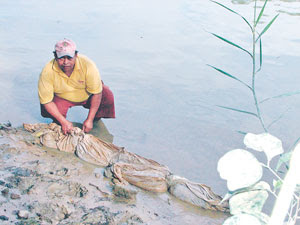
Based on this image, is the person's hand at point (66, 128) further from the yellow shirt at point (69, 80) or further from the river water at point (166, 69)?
the river water at point (166, 69)

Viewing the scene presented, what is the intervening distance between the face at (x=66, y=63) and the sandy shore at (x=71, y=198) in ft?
2.83

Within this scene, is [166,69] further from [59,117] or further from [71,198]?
[71,198]

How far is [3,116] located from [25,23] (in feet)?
11.4

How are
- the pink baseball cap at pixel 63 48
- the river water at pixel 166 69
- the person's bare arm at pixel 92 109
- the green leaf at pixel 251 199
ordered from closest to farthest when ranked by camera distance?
the green leaf at pixel 251 199, the pink baseball cap at pixel 63 48, the person's bare arm at pixel 92 109, the river water at pixel 166 69

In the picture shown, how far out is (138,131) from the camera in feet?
13.1

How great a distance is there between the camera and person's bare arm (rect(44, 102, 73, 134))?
339 cm

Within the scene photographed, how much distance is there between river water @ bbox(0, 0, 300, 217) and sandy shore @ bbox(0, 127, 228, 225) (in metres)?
0.71

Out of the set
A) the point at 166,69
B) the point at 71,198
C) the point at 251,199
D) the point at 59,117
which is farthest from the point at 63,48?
the point at 251,199

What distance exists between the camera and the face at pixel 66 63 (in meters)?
3.19

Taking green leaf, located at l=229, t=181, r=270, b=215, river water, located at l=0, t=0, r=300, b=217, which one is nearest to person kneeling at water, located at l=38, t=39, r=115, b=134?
river water, located at l=0, t=0, r=300, b=217

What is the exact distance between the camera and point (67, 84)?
3.51 meters

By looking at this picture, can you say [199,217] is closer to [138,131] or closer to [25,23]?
[138,131]

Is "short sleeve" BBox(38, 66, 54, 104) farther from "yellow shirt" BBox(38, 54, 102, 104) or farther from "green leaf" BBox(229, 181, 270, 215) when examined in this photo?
"green leaf" BBox(229, 181, 270, 215)

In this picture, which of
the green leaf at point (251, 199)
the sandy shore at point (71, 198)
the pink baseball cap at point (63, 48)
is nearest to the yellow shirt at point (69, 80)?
the pink baseball cap at point (63, 48)
